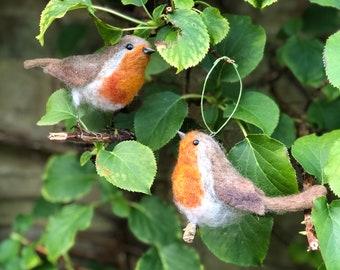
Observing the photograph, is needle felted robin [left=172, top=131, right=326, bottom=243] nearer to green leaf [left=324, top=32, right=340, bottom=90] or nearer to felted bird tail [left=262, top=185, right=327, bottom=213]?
felted bird tail [left=262, top=185, right=327, bottom=213]

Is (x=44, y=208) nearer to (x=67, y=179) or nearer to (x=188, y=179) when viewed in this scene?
(x=67, y=179)

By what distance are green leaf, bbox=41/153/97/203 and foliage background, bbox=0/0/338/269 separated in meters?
0.15

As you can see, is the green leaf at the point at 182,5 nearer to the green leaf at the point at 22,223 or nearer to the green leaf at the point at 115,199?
the green leaf at the point at 115,199

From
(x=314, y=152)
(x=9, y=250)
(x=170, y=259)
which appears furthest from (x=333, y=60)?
(x=9, y=250)

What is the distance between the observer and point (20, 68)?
1.29 meters

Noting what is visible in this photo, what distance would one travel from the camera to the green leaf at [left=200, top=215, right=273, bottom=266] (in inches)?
27.5

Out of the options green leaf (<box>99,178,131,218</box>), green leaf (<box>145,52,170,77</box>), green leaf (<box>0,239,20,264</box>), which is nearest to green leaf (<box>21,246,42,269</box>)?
green leaf (<box>0,239,20,264</box>)

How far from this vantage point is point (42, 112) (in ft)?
4.32

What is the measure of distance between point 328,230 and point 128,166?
0.22 meters

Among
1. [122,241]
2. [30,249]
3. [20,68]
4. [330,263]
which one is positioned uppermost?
[330,263]

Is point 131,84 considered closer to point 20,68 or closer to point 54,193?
point 54,193

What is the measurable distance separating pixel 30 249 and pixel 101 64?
0.55 metres

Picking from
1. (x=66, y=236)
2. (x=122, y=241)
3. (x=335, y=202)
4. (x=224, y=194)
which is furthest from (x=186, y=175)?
(x=122, y=241)

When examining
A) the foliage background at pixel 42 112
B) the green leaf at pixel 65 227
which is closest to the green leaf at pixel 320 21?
the foliage background at pixel 42 112
